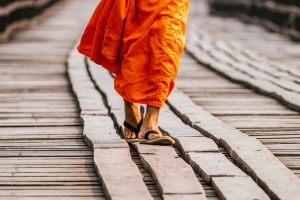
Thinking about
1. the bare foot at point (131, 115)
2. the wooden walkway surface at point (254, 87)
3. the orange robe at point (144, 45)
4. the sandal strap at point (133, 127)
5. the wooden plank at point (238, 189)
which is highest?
the orange robe at point (144, 45)

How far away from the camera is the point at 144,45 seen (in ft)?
18.9

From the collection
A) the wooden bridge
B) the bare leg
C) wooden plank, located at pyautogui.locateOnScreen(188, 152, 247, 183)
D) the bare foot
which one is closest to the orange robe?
the bare leg

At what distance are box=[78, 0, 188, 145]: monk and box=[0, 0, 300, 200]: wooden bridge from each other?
0.86 ft

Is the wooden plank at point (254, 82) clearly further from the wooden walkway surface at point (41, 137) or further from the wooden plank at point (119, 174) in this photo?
the wooden plank at point (119, 174)

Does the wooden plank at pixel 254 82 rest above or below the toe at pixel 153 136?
below

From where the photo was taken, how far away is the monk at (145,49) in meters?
5.71

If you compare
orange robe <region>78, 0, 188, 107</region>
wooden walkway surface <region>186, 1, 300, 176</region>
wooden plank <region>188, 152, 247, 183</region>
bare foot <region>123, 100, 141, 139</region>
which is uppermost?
orange robe <region>78, 0, 188, 107</region>

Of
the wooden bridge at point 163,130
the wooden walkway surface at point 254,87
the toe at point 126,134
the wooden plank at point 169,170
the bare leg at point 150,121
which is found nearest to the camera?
the wooden plank at point 169,170

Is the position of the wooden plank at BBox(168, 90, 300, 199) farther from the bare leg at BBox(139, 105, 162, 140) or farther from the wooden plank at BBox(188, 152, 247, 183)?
the bare leg at BBox(139, 105, 162, 140)

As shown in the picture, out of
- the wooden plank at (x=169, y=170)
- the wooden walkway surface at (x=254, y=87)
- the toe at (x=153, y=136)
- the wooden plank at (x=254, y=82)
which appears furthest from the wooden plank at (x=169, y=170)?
the wooden plank at (x=254, y=82)

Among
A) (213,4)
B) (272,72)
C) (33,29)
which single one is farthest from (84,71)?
(213,4)

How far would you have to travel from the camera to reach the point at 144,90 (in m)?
5.75

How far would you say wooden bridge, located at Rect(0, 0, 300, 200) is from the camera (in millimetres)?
4484

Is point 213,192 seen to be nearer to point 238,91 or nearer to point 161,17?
point 161,17
